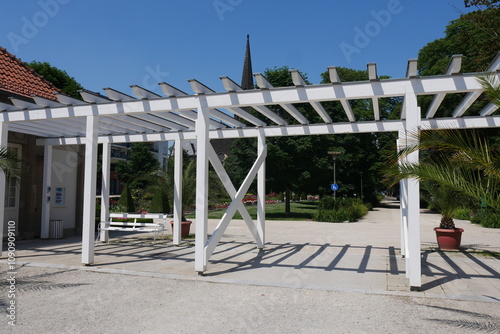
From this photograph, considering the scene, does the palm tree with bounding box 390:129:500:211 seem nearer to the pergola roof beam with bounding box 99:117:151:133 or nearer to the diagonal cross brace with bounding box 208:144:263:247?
the diagonal cross brace with bounding box 208:144:263:247

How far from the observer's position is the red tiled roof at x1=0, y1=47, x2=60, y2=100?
12039mm

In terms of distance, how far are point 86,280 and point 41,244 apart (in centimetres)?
544

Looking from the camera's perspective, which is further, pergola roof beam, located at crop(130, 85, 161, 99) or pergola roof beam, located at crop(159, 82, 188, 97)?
pergola roof beam, located at crop(130, 85, 161, 99)

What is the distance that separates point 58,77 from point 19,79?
61.9 ft

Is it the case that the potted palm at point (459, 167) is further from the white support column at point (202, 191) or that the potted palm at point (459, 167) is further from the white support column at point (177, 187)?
the white support column at point (177, 187)

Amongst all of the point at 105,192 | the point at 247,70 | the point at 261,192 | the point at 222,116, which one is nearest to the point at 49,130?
the point at 105,192

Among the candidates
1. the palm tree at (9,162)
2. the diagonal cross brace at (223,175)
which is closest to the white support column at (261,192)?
the diagonal cross brace at (223,175)

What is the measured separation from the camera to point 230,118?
32.9 feet

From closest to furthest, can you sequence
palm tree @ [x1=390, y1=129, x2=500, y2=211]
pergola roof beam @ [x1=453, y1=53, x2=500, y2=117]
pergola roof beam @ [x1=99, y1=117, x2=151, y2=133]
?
palm tree @ [x1=390, y1=129, x2=500, y2=211] < pergola roof beam @ [x1=453, y1=53, x2=500, y2=117] < pergola roof beam @ [x1=99, y1=117, x2=151, y2=133]

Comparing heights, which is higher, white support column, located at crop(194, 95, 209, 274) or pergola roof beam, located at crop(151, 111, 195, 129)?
pergola roof beam, located at crop(151, 111, 195, 129)

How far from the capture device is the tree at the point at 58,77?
28.7 m

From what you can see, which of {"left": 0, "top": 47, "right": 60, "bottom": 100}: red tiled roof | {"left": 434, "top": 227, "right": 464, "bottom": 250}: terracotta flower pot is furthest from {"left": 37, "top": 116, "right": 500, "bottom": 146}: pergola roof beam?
{"left": 434, "top": 227, "right": 464, "bottom": 250}: terracotta flower pot

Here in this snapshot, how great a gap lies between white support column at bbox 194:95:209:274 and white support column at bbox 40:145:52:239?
7354 millimetres

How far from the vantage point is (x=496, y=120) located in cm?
868
